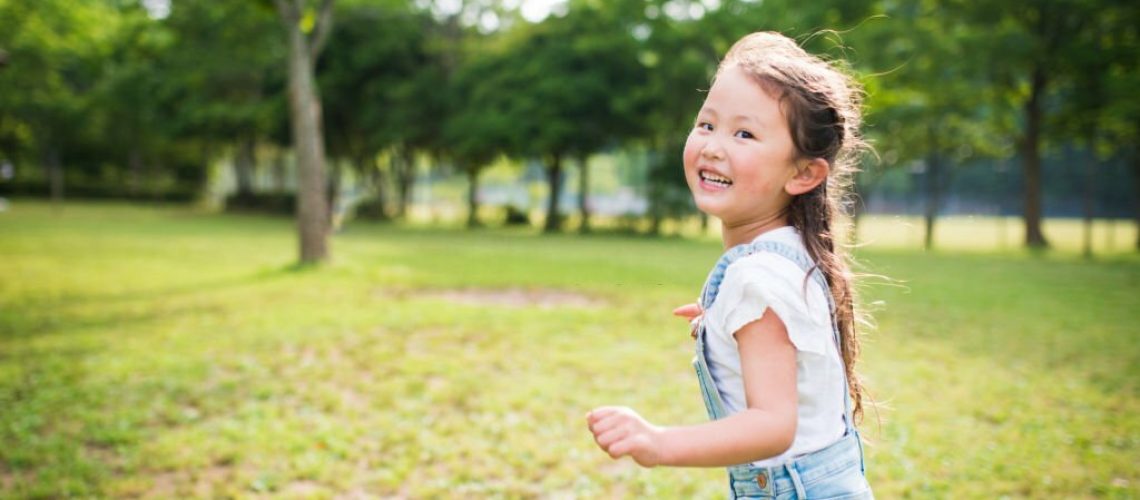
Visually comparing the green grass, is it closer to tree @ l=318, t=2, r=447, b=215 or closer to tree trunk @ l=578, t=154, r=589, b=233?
tree trunk @ l=578, t=154, r=589, b=233

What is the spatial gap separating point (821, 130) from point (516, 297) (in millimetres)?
8890

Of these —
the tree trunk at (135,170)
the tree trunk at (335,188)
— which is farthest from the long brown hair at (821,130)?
the tree trunk at (135,170)

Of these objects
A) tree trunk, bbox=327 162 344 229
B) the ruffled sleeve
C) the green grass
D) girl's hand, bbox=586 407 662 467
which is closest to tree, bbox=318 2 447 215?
tree trunk, bbox=327 162 344 229

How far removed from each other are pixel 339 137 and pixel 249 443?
1263 inches

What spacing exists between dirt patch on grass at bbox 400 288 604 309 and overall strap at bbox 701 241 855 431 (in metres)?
7.86

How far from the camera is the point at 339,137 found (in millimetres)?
34625

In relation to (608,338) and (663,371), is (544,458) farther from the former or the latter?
(608,338)

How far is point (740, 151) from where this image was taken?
5.07 ft

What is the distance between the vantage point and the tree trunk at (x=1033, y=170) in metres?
22.3

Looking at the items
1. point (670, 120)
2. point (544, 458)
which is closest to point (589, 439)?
point (544, 458)

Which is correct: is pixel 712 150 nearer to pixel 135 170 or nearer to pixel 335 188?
pixel 335 188

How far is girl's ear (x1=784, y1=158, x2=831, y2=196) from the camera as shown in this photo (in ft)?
5.23

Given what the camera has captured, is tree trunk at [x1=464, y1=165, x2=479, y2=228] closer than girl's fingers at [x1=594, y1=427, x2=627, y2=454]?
No

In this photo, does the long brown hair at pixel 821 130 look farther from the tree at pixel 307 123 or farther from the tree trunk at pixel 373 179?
the tree trunk at pixel 373 179
